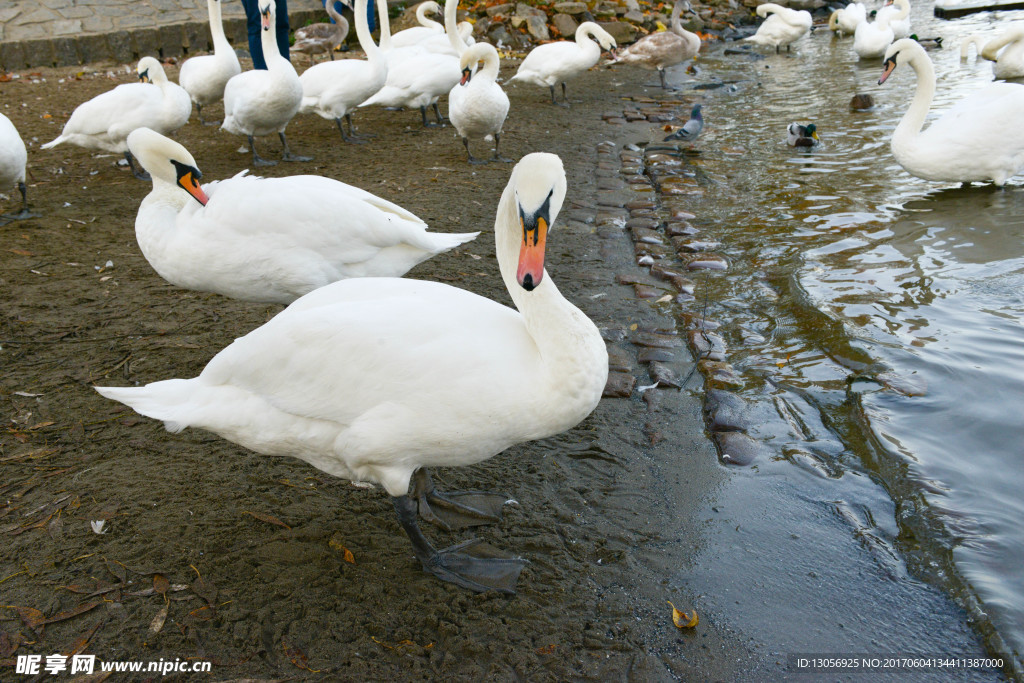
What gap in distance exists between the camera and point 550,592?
8.57 ft

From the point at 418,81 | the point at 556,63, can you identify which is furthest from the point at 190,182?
the point at 556,63

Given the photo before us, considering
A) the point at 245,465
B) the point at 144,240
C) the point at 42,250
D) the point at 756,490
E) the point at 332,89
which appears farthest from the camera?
the point at 332,89

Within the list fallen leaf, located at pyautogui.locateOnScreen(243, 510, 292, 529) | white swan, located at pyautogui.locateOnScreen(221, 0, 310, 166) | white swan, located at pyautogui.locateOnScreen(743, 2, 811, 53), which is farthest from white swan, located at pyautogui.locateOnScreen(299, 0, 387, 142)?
white swan, located at pyautogui.locateOnScreen(743, 2, 811, 53)

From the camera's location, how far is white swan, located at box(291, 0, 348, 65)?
12.1 m

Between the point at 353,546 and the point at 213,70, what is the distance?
296 inches

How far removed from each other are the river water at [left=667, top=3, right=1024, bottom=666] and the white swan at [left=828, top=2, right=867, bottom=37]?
8719 mm

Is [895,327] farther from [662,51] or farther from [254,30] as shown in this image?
[662,51]

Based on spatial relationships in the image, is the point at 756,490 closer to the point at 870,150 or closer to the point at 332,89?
the point at 870,150

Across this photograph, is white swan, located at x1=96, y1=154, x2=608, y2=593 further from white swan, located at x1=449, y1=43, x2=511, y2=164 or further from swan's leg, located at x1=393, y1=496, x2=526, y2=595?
white swan, located at x1=449, y1=43, x2=511, y2=164

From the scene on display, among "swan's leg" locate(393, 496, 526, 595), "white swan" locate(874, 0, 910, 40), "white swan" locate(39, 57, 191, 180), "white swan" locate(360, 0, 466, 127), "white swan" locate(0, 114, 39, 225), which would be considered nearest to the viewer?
"swan's leg" locate(393, 496, 526, 595)

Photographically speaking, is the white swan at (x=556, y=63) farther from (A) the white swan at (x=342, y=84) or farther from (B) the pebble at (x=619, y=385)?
(B) the pebble at (x=619, y=385)

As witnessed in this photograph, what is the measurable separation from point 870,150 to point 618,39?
9.14 metres

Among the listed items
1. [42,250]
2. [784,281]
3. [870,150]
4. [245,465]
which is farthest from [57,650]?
[870,150]

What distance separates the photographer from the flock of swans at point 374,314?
242 centimetres
